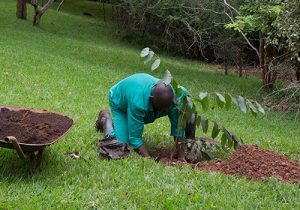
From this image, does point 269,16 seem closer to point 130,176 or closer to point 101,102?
point 101,102

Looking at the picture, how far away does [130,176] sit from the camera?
5.24 meters

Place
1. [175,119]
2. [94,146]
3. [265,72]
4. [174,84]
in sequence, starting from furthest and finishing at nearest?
[265,72] < [94,146] < [175,119] < [174,84]

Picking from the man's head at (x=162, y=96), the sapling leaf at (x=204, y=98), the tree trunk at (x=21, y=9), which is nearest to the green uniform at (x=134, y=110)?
the man's head at (x=162, y=96)

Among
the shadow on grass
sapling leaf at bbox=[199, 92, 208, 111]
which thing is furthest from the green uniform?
the shadow on grass

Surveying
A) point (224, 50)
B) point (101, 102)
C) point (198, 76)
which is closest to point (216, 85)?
point (198, 76)

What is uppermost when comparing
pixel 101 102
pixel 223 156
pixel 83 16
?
pixel 223 156

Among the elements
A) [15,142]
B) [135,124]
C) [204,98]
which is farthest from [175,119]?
[15,142]

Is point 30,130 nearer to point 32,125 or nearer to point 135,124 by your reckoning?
point 32,125

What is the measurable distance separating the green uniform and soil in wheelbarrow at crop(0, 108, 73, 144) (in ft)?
2.52

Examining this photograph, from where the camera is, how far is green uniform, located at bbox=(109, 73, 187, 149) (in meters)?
5.99

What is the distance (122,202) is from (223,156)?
2568 mm

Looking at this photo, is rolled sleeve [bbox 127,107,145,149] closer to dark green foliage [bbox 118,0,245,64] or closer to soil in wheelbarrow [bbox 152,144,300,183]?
soil in wheelbarrow [bbox 152,144,300,183]

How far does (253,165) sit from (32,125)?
2.49m

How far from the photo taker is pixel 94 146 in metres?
6.52
